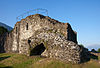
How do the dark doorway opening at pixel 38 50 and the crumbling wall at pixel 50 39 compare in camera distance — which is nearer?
the crumbling wall at pixel 50 39

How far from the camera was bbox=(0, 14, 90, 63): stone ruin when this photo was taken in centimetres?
1123

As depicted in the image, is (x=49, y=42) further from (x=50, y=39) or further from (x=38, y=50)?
(x=38, y=50)

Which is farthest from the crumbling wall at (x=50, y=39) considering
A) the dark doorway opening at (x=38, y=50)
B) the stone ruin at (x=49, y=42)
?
the dark doorway opening at (x=38, y=50)

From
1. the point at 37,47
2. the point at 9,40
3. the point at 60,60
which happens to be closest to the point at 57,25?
the point at 37,47

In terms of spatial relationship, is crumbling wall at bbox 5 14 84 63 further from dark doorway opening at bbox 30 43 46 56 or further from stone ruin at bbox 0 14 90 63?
dark doorway opening at bbox 30 43 46 56

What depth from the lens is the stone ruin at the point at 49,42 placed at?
11234 mm

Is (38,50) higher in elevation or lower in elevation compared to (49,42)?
lower

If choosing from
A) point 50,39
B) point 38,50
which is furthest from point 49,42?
point 38,50

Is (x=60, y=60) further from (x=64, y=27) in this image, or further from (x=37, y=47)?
(x=64, y=27)

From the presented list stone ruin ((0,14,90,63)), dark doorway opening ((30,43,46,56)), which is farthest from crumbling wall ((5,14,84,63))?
dark doorway opening ((30,43,46,56))

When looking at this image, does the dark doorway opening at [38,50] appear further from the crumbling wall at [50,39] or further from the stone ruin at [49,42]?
the crumbling wall at [50,39]

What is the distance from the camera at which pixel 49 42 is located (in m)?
12.9

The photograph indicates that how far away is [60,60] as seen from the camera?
1155cm

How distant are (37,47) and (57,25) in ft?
12.5
